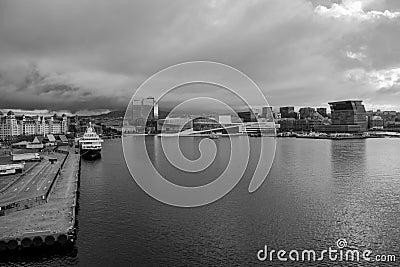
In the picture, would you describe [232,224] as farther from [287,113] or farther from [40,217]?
[287,113]

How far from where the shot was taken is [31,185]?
10391 millimetres

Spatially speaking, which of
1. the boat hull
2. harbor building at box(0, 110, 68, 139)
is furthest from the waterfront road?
harbor building at box(0, 110, 68, 139)

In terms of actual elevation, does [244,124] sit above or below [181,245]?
above

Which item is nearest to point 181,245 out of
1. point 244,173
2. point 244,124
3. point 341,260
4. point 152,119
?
point 341,260

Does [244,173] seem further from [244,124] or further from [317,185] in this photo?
[244,124]

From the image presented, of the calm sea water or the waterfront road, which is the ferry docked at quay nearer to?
the waterfront road

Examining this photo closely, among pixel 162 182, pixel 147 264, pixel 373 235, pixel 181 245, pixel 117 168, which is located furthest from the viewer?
pixel 117 168

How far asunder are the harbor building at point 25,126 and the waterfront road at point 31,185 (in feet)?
104

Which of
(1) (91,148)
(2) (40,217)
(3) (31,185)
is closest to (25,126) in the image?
(1) (91,148)

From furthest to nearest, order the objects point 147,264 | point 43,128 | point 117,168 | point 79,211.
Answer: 1. point 43,128
2. point 117,168
3. point 79,211
4. point 147,264

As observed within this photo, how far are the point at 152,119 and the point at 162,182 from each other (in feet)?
153

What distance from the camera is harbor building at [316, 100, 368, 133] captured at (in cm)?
5012

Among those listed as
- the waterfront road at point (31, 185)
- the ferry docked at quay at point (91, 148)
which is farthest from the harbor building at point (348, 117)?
the waterfront road at point (31, 185)

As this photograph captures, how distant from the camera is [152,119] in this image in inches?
2295
